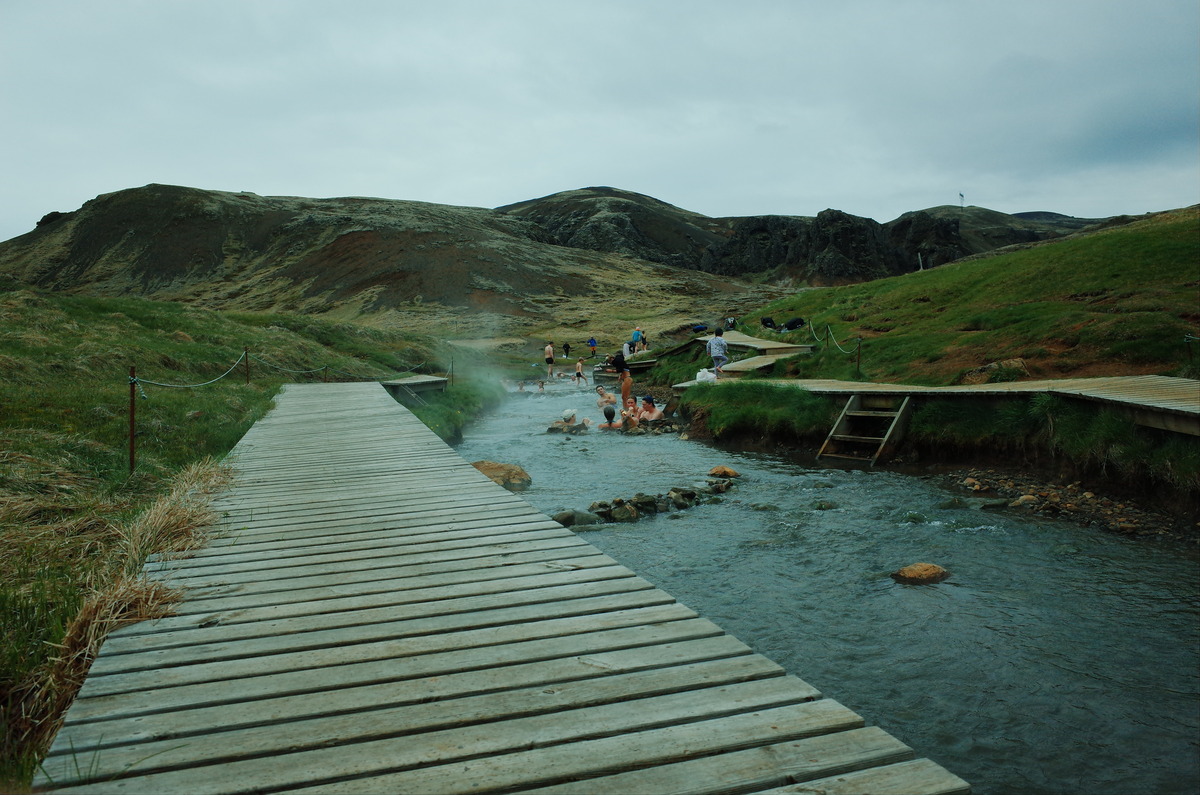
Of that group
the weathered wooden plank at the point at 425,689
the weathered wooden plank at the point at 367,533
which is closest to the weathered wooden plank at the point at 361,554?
the weathered wooden plank at the point at 367,533

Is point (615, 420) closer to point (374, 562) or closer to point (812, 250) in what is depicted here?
point (374, 562)

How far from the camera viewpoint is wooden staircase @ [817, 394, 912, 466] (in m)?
12.7

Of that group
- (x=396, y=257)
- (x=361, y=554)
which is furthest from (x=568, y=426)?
(x=396, y=257)

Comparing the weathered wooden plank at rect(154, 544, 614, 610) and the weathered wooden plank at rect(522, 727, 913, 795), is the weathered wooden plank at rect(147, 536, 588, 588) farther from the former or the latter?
the weathered wooden plank at rect(522, 727, 913, 795)

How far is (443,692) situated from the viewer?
277cm

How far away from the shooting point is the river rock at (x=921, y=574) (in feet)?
23.5

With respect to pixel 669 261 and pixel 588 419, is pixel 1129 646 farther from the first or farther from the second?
pixel 669 261

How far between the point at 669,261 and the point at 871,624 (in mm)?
130624

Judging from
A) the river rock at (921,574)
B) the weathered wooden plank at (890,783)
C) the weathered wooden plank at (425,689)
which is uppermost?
the weathered wooden plank at (890,783)

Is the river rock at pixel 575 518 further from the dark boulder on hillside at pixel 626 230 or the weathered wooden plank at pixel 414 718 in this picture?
the dark boulder on hillside at pixel 626 230

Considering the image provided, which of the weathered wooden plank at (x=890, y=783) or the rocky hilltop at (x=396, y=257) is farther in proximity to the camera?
the rocky hilltop at (x=396, y=257)

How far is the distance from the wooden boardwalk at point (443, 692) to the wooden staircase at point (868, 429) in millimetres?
9326

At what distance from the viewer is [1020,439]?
11055 mm

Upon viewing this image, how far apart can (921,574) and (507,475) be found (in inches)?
248
